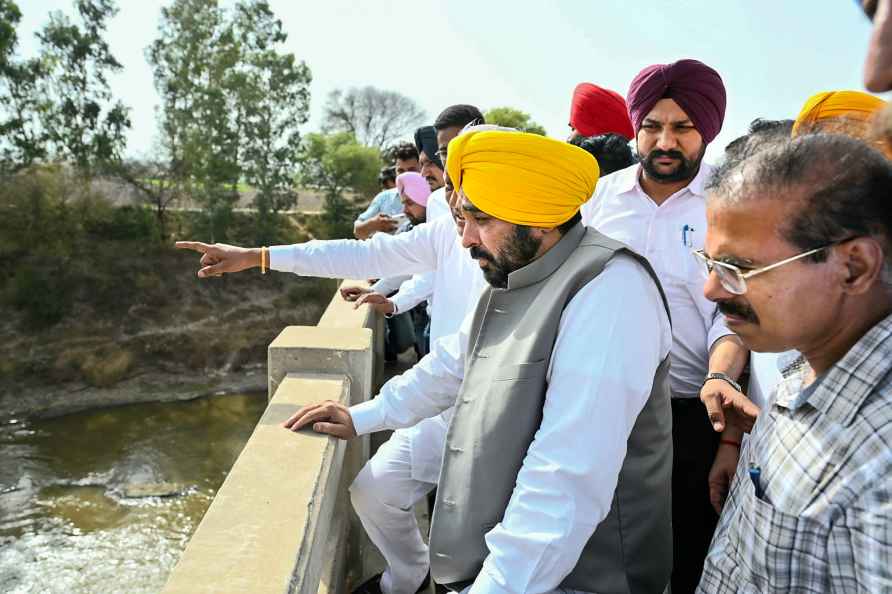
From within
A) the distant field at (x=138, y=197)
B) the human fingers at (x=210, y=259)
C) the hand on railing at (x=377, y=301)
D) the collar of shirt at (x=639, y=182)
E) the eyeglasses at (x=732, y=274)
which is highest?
the collar of shirt at (x=639, y=182)

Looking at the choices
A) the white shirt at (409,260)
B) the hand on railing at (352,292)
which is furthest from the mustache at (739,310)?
the hand on railing at (352,292)

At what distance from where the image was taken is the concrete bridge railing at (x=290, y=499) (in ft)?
5.22

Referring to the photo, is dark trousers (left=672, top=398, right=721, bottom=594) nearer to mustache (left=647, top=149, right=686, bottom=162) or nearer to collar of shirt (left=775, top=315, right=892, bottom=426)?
mustache (left=647, top=149, right=686, bottom=162)

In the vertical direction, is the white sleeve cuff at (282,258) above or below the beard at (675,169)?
below

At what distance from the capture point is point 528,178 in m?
1.75

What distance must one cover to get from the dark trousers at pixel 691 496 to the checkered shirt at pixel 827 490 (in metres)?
0.80

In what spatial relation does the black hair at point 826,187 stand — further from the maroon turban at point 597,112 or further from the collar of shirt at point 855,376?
the maroon turban at point 597,112

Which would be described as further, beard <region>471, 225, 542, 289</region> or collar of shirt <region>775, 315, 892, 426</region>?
beard <region>471, 225, 542, 289</region>

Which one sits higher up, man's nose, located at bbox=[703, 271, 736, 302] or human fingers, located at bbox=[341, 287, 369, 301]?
man's nose, located at bbox=[703, 271, 736, 302]

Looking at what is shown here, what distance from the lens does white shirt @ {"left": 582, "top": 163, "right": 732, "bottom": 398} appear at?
7.46ft

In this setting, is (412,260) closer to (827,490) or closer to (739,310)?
(739,310)

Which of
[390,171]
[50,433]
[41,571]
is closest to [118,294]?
[50,433]

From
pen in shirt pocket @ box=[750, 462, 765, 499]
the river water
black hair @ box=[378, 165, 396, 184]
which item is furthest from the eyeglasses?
the river water

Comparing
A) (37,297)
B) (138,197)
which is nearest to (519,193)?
(37,297)
